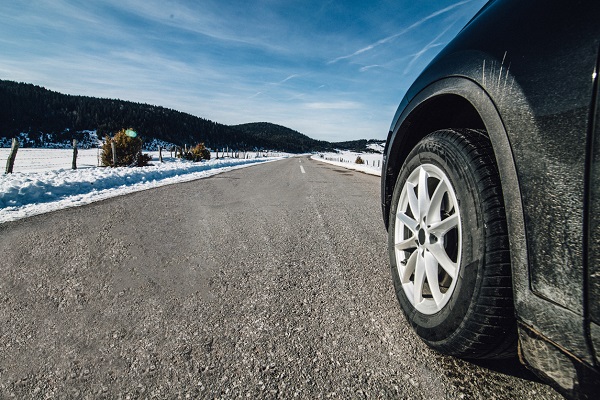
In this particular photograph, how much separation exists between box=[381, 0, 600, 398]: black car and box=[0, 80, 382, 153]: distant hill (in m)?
106

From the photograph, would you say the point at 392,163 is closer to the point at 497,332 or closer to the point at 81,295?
the point at 497,332

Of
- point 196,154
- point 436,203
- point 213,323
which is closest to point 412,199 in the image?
point 436,203

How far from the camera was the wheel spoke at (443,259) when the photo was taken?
1.16 metres

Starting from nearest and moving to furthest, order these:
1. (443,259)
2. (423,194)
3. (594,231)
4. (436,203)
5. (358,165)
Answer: (594,231)
(443,259)
(436,203)
(423,194)
(358,165)

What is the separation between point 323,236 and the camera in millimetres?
3033

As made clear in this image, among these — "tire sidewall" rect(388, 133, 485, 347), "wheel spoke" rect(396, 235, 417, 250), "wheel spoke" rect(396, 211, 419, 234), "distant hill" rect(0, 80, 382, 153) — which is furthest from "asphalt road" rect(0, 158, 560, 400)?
"distant hill" rect(0, 80, 382, 153)

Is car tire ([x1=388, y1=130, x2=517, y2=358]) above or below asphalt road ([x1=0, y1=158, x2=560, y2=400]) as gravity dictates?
above

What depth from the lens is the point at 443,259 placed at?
121 cm

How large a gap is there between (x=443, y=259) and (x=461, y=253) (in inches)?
4.6

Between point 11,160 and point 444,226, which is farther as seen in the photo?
point 11,160

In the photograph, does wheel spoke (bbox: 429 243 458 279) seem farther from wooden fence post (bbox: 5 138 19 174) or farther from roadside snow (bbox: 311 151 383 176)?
wooden fence post (bbox: 5 138 19 174)

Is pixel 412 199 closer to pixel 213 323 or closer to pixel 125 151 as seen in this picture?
pixel 213 323

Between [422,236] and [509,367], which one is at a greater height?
[422,236]

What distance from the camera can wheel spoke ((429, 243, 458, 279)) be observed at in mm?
1156
